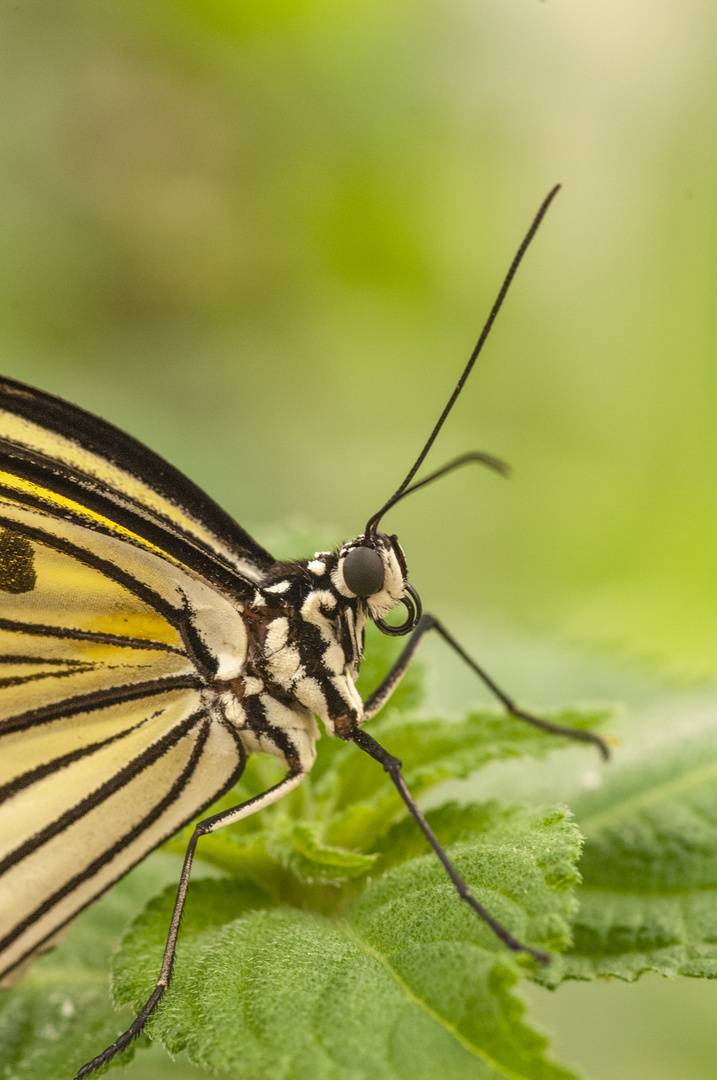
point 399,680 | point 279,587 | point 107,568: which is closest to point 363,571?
point 279,587

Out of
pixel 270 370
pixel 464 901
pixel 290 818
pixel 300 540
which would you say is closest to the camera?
pixel 464 901

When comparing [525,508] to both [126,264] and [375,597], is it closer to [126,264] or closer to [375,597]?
[126,264]

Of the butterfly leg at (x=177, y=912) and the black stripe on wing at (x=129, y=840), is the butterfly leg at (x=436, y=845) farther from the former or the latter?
the black stripe on wing at (x=129, y=840)

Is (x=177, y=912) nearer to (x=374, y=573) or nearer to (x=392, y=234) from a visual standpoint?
(x=374, y=573)

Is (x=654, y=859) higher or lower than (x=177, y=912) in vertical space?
lower

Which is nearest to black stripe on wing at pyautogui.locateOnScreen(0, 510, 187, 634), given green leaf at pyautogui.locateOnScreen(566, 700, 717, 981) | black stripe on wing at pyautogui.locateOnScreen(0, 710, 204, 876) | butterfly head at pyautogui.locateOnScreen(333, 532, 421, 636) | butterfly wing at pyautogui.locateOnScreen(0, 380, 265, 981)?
butterfly wing at pyautogui.locateOnScreen(0, 380, 265, 981)

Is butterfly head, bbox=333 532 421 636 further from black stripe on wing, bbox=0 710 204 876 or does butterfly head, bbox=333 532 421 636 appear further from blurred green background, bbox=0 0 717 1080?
blurred green background, bbox=0 0 717 1080

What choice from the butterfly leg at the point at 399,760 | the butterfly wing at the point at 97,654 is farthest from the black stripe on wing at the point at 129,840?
the butterfly leg at the point at 399,760

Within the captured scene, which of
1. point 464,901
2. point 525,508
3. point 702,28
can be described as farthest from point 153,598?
point 702,28
